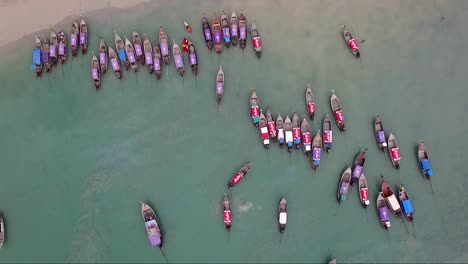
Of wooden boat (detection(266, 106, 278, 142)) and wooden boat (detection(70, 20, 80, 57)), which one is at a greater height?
wooden boat (detection(70, 20, 80, 57))

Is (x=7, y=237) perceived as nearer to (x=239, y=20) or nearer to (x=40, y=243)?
(x=40, y=243)

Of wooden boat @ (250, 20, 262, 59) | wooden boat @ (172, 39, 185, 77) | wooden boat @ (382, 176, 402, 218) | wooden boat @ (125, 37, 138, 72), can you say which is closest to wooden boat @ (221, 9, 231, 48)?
wooden boat @ (250, 20, 262, 59)

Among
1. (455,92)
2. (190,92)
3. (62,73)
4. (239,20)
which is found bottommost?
(455,92)

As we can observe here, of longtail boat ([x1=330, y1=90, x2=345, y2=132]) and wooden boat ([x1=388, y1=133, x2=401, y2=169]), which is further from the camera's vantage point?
longtail boat ([x1=330, y1=90, x2=345, y2=132])

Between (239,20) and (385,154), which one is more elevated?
(239,20)

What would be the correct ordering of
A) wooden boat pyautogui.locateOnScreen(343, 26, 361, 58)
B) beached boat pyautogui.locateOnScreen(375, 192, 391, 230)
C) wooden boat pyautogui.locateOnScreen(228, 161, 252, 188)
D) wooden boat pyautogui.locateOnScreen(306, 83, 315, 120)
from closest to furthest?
Answer: beached boat pyautogui.locateOnScreen(375, 192, 391, 230)
wooden boat pyautogui.locateOnScreen(228, 161, 252, 188)
wooden boat pyautogui.locateOnScreen(306, 83, 315, 120)
wooden boat pyautogui.locateOnScreen(343, 26, 361, 58)

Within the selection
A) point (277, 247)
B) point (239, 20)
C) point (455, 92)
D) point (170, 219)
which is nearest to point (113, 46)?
point (239, 20)

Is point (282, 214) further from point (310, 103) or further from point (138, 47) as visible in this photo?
point (138, 47)

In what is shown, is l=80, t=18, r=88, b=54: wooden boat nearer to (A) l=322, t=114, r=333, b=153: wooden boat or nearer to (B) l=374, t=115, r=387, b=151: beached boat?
(A) l=322, t=114, r=333, b=153: wooden boat
